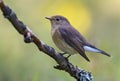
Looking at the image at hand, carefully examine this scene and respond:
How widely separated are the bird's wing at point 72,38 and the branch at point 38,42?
1.04 metres

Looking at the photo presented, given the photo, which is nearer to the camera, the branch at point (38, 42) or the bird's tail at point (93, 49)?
the branch at point (38, 42)

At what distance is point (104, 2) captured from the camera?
428 inches

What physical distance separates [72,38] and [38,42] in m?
1.95

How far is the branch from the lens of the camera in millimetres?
4008

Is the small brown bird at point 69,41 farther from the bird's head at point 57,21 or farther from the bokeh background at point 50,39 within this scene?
the bokeh background at point 50,39

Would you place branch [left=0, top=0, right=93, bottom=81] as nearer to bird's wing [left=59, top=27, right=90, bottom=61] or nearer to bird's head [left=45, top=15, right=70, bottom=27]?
bird's wing [left=59, top=27, right=90, bottom=61]

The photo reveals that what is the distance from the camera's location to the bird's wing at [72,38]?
6084 mm

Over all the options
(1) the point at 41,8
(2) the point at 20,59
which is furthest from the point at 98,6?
(2) the point at 20,59

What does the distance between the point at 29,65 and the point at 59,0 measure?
3556 millimetres

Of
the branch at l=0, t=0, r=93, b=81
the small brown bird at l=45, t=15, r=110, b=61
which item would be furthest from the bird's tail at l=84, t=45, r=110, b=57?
the branch at l=0, t=0, r=93, b=81

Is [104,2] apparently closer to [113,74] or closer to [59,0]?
[59,0]

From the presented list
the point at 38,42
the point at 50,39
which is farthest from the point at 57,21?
the point at 38,42

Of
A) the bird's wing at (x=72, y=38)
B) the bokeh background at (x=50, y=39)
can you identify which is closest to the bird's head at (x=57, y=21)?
the bird's wing at (x=72, y=38)

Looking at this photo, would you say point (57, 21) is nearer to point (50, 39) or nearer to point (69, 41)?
point (69, 41)
